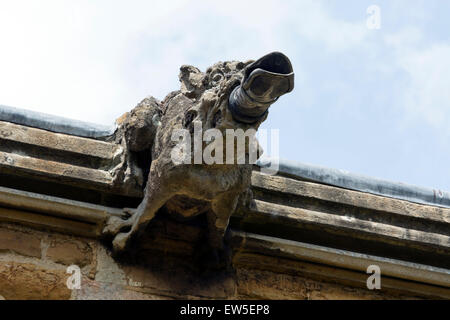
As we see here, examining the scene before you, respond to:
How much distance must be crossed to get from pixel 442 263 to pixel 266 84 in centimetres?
144

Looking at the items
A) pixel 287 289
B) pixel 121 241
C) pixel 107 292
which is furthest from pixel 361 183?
pixel 107 292

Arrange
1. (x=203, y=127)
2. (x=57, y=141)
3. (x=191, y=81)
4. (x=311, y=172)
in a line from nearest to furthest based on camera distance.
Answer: (x=203, y=127), (x=191, y=81), (x=57, y=141), (x=311, y=172)

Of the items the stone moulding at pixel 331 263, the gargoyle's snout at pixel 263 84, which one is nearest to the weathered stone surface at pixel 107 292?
the stone moulding at pixel 331 263

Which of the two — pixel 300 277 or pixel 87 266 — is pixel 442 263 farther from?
pixel 87 266

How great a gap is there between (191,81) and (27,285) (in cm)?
99

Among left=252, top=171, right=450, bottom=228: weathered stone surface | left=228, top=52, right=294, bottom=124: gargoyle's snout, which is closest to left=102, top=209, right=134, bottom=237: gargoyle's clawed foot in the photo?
left=252, top=171, right=450, bottom=228: weathered stone surface

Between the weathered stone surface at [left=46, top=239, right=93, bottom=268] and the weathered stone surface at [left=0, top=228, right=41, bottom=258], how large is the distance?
2.1 inches

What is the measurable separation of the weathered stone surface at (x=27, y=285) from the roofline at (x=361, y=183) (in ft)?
3.25

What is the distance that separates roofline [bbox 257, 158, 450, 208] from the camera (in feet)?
13.8

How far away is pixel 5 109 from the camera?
407 cm

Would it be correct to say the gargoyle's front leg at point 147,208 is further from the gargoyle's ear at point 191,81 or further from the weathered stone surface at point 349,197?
the weathered stone surface at point 349,197

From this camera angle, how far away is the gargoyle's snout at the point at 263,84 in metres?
3.18

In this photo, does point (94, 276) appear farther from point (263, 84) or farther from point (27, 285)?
point (263, 84)

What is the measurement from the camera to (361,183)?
14.1 feet
